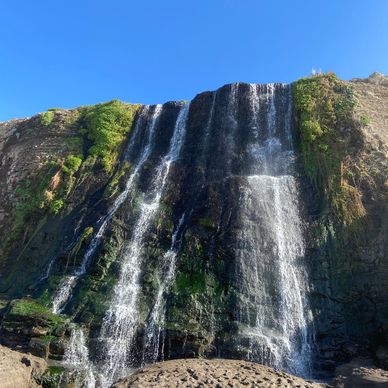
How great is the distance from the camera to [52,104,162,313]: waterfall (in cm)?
1708

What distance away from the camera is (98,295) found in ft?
54.8

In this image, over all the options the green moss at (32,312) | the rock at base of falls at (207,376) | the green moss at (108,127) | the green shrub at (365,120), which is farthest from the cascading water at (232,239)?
the rock at base of falls at (207,376)

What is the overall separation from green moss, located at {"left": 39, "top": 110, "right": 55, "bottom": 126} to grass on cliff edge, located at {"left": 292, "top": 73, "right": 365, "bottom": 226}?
1568 cm

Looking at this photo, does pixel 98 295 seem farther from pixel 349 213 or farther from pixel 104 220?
pixel 349 213

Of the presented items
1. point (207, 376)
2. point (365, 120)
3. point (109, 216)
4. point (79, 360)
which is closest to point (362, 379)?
point (207, 376)

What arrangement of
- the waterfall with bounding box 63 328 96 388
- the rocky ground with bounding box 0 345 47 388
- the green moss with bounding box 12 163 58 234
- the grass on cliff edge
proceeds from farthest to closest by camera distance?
the green moss with bounding box 12 163 58 234 → the grass on cliff edge → the waterfall with bounding box 63 328 96 388 → the rocky ground with bounding box 0 345 47 388

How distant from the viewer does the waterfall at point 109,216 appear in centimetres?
1708

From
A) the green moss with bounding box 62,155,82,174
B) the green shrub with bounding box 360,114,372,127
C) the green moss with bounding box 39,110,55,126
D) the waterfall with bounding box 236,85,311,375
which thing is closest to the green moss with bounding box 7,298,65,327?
the waterfall with bounding box 236,85,311,375

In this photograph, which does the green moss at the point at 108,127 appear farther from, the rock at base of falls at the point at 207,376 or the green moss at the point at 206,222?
the rock at base of falls at the point at 207,376

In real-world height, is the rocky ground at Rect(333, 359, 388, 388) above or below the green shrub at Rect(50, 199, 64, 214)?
below

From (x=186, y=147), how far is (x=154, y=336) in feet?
40.4

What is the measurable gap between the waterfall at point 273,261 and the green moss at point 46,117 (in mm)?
14023

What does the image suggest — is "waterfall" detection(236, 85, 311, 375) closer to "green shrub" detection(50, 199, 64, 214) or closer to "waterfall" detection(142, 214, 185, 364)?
"waterfall" detection(142, 214, 185, 364)

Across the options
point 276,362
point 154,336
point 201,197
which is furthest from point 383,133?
point 154,336
